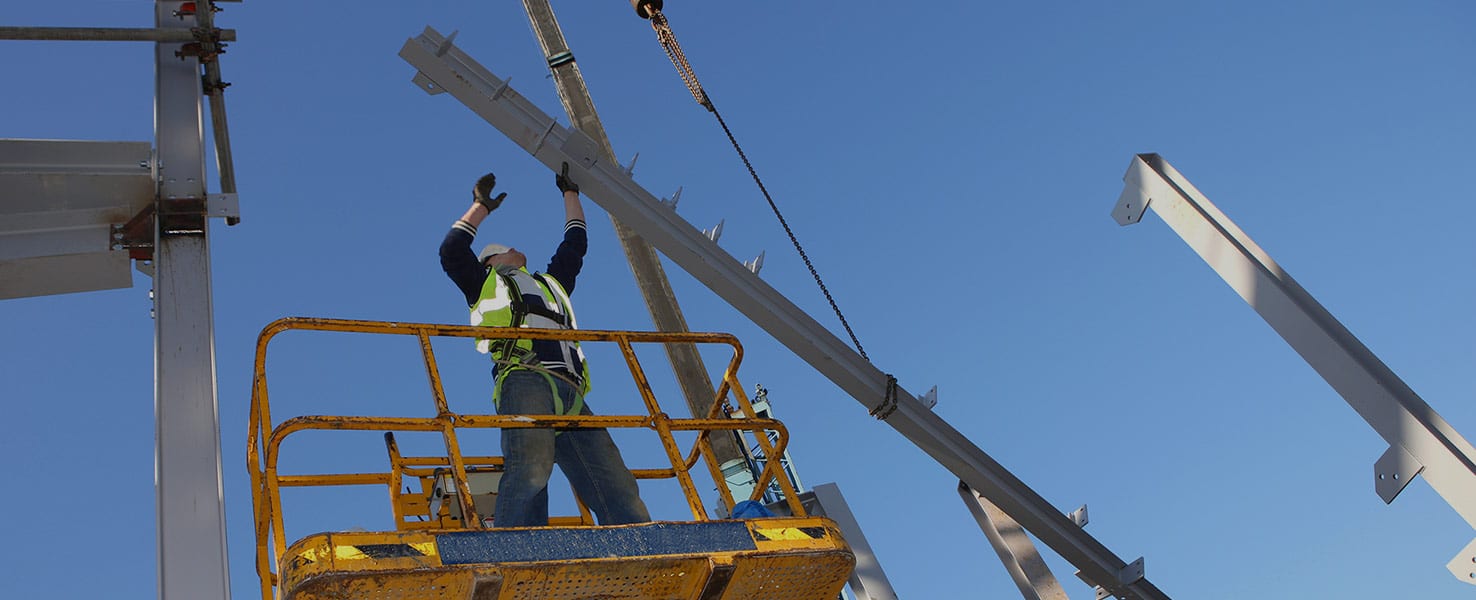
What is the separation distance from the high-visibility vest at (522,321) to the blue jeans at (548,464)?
0.29 feet

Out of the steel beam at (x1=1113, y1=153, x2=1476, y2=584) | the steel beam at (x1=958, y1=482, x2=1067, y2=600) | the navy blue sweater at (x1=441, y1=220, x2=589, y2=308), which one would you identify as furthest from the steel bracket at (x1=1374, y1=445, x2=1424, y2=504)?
the navy blue sweater at (x1=441, y1=220, x2=589, y2=308)

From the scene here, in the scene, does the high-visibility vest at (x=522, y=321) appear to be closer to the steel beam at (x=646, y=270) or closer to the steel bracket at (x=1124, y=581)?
the steel bracket at (x=1124, y=581)

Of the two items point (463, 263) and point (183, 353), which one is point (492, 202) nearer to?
point (463, 263)

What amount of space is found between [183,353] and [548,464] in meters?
1.87

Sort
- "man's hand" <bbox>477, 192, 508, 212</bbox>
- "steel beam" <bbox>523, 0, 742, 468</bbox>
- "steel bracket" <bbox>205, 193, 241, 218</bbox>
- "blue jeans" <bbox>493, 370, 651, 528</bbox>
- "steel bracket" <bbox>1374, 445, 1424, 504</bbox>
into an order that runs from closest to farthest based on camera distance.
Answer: "blue jeans" <bbox>493, 370, 651, 528</bbox>, "steel bracket" <bbox>1374, 445, 1424, 504</bbox>, "steel bracket" <bbox>205, 193, 241, 218</bbox>, "man's hand" <bbox>477, 192, 508, 212</bbox>, "steel beam" <bbox>523, 0, 742, 468</bbox>

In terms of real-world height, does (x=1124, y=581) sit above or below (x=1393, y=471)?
above

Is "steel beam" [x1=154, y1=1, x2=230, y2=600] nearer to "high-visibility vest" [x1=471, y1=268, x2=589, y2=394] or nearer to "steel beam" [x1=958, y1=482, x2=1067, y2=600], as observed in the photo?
"high-visibility vest" [x1=471, y1=268, x2=589, y2=394]

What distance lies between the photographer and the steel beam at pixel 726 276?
8.47 meters

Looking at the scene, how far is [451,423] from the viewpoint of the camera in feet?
18.9

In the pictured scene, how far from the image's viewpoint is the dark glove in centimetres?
855

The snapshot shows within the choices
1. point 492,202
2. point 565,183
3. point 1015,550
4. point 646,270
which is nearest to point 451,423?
point 492,202

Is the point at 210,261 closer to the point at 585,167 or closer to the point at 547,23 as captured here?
the point at 585,167

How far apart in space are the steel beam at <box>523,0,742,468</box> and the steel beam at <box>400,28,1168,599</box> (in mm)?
3296

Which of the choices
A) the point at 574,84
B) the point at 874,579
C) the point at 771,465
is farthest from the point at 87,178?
the point at 574,84
